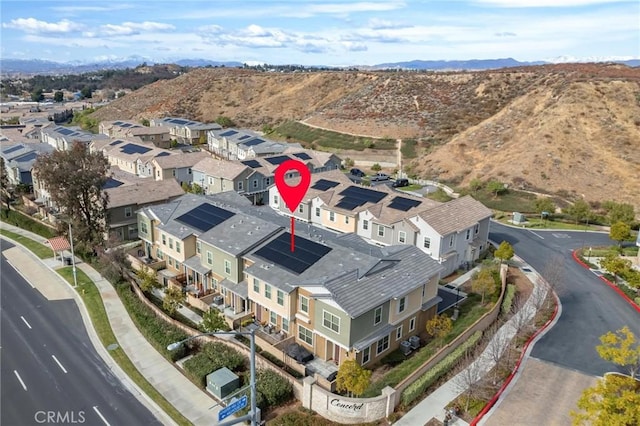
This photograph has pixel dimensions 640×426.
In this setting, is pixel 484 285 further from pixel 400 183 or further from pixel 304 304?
pixel 400 183

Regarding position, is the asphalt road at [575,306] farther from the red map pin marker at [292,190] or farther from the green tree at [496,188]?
the red map pin marker at [292,190]

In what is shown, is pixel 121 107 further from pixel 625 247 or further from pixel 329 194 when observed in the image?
pixel 625 247

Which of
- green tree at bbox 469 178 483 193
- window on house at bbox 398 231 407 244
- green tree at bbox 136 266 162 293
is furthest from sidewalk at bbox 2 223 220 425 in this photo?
green tree at bbox 469 178 483 193

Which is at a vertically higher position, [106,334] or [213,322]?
[213,322]

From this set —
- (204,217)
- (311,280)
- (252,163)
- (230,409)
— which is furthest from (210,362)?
(252,163)

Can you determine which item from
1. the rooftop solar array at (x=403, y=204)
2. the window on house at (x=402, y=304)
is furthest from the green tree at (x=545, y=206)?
the window on house at (x=402, y=304)

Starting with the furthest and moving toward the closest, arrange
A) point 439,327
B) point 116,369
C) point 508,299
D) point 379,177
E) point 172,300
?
point 379,177
point 508,299
point 172,300
point 439,327
point 116,369
